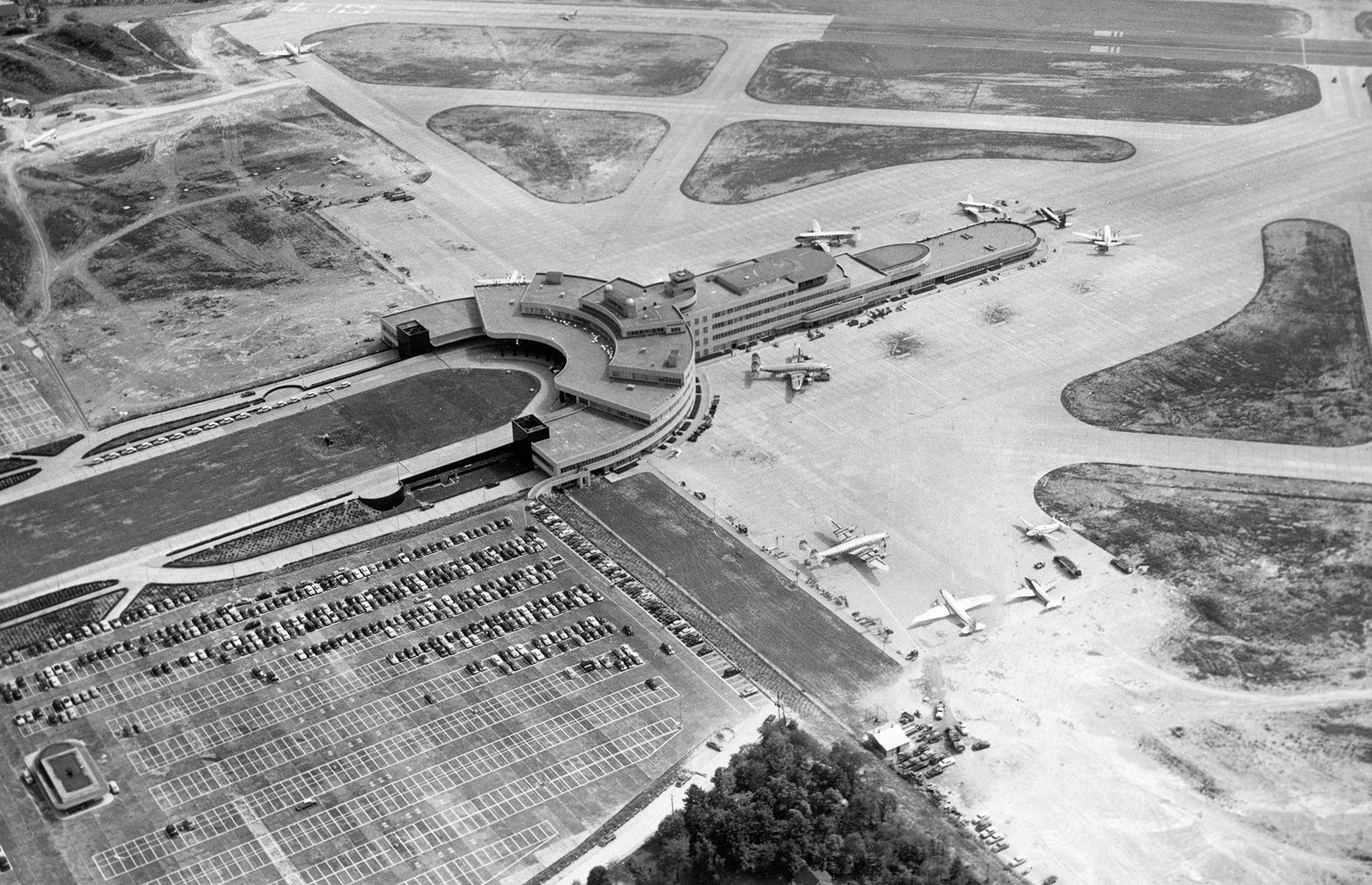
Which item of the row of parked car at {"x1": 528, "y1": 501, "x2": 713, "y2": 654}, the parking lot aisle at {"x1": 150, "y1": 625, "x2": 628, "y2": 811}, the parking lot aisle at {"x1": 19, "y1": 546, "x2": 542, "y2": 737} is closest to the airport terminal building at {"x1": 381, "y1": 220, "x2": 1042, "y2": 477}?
the row of parked car at {"x1": 528, "y1": 501, "x2": 713, "y2": 654}

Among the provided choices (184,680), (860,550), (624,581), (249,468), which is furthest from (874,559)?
(249,468)

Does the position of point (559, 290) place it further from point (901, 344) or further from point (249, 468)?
point (249, 468)

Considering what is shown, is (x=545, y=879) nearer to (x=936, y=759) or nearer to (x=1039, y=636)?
(x=936, y=759)

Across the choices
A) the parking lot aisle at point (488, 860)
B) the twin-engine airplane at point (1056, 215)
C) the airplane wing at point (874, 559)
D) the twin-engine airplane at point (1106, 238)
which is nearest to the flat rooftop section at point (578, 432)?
the airplane wing at point (874, 559)

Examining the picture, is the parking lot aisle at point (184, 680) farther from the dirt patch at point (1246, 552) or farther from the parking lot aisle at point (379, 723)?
the dirt patch at point (1246, 552)

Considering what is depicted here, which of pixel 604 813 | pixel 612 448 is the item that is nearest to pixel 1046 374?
pixel 612 448

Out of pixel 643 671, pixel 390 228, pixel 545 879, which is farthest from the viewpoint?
pixel 390 228

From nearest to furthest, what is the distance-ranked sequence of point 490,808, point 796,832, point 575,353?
point 796,832
point 490,808
point 575,353
